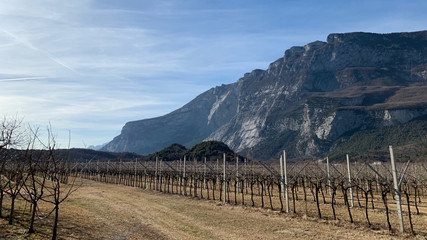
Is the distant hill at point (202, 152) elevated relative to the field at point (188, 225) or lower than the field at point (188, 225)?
elevated

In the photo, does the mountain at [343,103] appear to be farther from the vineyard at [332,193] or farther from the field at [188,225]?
the field at [188,225]

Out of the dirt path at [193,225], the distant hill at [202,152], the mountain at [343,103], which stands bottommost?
the dirt path at [193,225]

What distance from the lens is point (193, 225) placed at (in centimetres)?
1688

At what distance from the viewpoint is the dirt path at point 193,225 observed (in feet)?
47.4

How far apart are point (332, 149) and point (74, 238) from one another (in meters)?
129

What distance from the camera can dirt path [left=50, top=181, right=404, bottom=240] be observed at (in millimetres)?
14438

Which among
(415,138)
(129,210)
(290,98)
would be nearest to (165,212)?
(129,210)

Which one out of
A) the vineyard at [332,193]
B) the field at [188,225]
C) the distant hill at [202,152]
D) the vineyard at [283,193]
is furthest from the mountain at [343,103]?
the field at [188,225]

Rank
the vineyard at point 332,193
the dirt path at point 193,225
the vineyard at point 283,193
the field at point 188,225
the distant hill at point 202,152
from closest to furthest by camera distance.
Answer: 1. the vineyard at point 283,193
2. the field at point 188,225
3. the dirt path at point 193,225
4. the vineyard at point 332,193
5. the distant hill at point 202,152

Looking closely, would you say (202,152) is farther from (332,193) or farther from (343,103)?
(332,193)

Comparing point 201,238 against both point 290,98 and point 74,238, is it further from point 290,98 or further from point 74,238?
point 290,98

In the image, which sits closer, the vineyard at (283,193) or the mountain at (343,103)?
the vineyard at (283,193)

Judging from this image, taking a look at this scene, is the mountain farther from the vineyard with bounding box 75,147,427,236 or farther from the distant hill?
the vineyard with bounding box 75,147,427,236

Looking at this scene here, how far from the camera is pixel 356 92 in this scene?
160 m
